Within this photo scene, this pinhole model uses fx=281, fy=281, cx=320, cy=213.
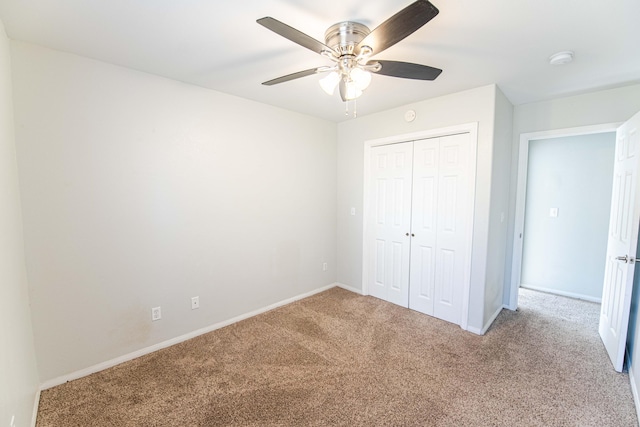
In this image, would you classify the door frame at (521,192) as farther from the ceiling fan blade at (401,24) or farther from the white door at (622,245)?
the ceiling fan blade at (401,24)

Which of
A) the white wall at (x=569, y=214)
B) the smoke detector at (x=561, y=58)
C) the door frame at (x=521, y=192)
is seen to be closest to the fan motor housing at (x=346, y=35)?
the smoke detector at (x=561, y=58)

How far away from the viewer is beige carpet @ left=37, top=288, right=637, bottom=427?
5.86 feet

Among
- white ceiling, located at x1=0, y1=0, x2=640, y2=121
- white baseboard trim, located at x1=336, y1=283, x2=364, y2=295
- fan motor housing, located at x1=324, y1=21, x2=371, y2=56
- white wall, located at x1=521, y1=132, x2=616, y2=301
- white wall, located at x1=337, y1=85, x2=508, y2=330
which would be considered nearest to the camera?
white ceiling, located at x1=0, y1=0, x2=640, y2=121

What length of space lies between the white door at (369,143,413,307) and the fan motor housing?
1.84 metres

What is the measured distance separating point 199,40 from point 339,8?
0.95 m

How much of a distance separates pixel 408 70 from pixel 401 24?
1.65 ft

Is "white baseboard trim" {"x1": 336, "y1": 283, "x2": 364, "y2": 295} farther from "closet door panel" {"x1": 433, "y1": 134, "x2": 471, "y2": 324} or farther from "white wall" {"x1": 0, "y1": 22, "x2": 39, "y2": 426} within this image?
"white wall" {"x1": 0, "y1": 22, "x2": 39, "y2": 426}

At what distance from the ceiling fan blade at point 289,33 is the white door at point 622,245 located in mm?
2561

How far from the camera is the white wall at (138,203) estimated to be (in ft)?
6.44

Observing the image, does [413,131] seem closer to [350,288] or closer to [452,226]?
[452,226]

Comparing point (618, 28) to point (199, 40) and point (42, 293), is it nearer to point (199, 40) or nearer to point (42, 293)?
point (199, 40)

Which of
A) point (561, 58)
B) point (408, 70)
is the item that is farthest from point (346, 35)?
point (561, 58)

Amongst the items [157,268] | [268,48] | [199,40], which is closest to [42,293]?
[157,268]

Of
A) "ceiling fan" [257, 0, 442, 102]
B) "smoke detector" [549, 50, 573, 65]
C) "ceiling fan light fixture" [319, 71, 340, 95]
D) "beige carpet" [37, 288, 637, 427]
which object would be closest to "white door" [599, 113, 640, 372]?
"beige carpet" [37, 288, 637, 427]
